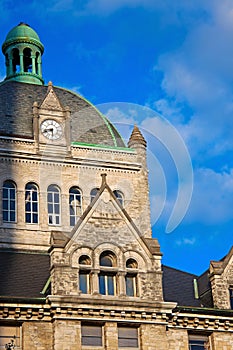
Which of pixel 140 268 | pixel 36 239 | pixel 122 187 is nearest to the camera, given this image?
pixel 140 268

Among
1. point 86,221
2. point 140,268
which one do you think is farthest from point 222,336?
point 86,221

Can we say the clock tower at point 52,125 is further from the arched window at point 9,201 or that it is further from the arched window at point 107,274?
the arched window at point 107,274

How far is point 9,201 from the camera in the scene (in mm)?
61500

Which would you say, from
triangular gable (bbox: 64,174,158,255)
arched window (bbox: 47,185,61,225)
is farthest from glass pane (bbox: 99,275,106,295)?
arched window (bbox: 47,185,61,225)

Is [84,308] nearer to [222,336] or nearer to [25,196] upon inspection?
[222,336]

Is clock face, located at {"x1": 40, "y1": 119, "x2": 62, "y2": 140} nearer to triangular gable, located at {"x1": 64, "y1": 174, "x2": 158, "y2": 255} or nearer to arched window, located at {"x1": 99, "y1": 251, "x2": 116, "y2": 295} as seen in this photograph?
triangular gable, located at {"x1": 64, "y1": 174, "x2": 158, "y2": 255}

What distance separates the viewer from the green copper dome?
2844 inches

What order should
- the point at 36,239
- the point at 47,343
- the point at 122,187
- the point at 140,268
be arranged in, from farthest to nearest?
the point at 122,187, the point at 36,239, the point at 140,268, the point at 47,343

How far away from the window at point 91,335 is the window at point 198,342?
5070mm

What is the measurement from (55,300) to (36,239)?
14.4m

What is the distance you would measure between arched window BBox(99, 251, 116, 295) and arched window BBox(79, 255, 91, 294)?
67 cm

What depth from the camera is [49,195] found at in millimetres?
62438

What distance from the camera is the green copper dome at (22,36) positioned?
7225 cm

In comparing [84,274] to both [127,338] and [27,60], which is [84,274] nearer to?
[127,338]
